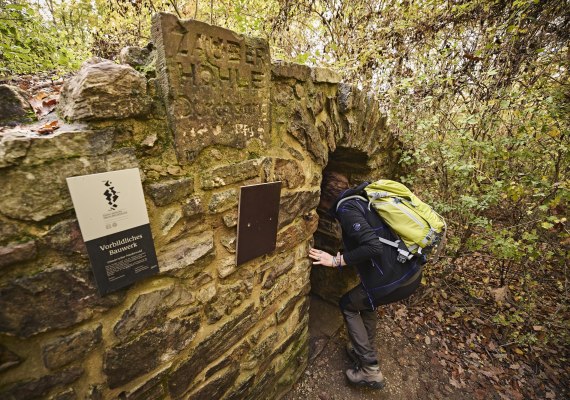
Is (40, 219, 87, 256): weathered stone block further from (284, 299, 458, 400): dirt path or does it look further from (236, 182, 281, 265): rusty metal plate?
(284, 299, 458, 400): dirt path

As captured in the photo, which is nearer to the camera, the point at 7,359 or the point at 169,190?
the point at 7,359

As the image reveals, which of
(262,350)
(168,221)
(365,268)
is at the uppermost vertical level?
(168,221)

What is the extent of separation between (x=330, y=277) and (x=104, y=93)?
3.10 m

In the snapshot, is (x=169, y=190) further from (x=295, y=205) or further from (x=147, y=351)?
(x=295, y=205)

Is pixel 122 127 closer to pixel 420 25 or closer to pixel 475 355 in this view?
pixel 475 355

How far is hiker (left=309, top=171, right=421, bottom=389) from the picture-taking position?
7.27 feet

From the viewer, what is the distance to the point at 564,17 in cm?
293

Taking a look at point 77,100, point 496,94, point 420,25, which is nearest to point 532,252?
point 496,94

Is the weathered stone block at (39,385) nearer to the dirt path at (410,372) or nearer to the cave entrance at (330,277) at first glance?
the dirt path at (410,372)

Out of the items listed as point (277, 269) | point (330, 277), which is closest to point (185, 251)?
point (277, 269)

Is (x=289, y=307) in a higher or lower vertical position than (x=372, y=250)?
lower

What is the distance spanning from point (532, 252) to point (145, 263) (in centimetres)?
366

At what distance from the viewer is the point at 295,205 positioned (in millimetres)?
1957

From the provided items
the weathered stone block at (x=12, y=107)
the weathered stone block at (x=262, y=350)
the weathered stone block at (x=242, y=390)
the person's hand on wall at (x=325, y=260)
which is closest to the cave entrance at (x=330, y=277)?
the person's hand on wall at (x=325, y=260)
